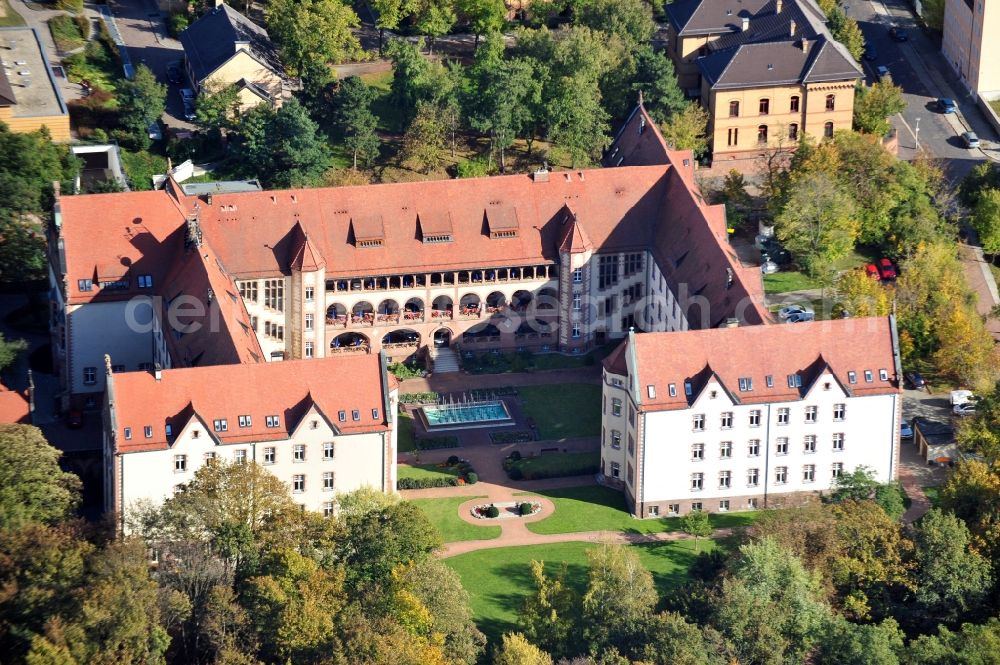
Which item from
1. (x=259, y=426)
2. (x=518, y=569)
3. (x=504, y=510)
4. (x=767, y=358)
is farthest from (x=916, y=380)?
(x=259, y=426)

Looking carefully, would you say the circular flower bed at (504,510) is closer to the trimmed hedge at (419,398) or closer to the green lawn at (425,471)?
the green lawn at (425,471)

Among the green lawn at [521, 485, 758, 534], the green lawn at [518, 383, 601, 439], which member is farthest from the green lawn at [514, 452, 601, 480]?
the green lawn at [518, 383, 601, 439]

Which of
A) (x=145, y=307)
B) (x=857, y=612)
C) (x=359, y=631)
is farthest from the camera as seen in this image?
(x=145, y=307)

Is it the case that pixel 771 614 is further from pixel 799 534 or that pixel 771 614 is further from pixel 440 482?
pixel 440 482

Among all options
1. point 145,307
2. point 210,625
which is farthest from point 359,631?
point 145,307

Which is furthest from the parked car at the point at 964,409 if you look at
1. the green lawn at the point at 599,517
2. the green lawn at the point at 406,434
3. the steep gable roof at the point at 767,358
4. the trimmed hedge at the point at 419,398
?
the green lawn at the point at 406,434

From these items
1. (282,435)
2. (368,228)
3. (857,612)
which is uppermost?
(368,228)

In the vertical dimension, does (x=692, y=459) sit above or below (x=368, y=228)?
below
